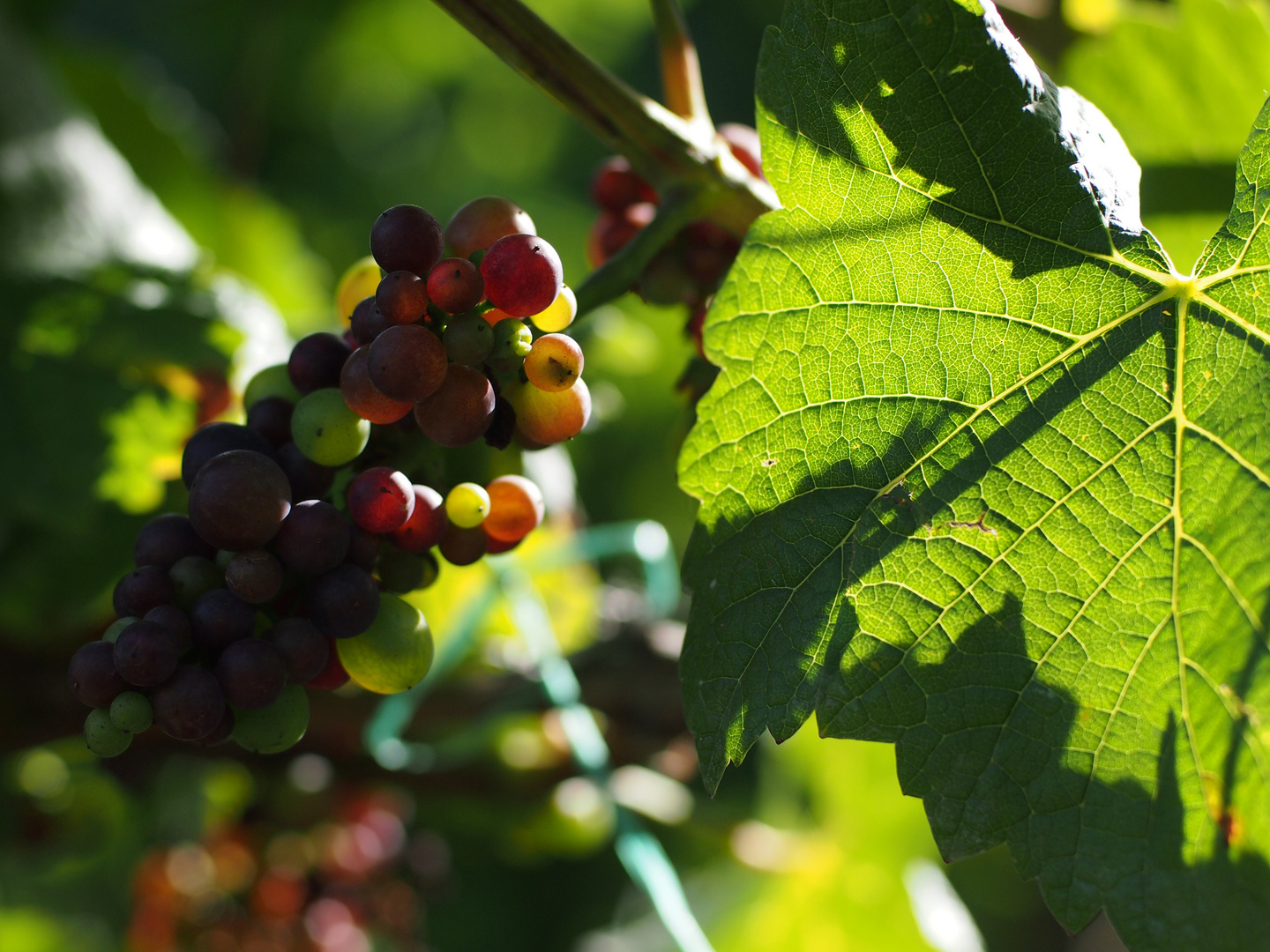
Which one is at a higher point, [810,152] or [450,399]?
[810,152]

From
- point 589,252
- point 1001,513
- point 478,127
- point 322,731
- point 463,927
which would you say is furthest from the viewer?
point 478,127

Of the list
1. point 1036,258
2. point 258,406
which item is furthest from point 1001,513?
point 258,406

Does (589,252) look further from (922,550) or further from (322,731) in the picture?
(322,731)

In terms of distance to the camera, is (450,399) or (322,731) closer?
(450,399)

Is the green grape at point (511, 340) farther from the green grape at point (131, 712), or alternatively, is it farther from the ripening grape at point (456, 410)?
the green grape at point (131, 712)

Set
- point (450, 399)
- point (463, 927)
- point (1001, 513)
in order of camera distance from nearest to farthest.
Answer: point (450, 399), point (1001, 513), point (463, 927)

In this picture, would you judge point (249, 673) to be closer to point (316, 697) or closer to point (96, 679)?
point (96, 679)

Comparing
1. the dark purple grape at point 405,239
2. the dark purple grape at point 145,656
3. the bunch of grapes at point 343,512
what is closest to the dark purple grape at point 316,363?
the bunch of grapes at point 343,512

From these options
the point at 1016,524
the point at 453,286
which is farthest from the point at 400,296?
the point at 1016,524
